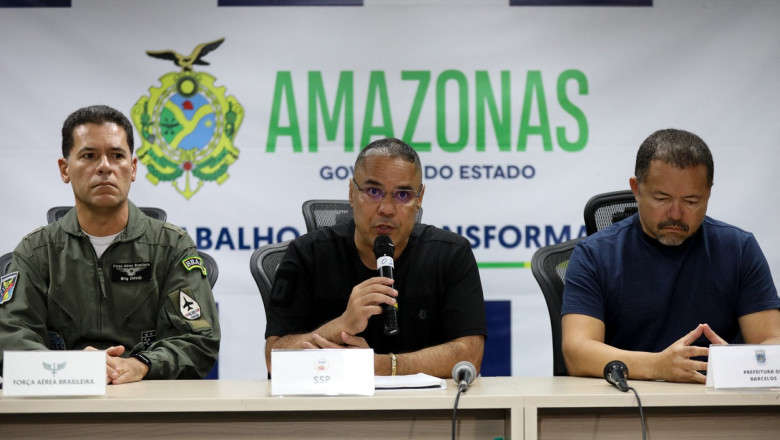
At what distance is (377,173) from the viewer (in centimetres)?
234

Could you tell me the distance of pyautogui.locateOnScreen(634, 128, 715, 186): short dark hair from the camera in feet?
7.28

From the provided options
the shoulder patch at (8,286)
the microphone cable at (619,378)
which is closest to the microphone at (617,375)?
the microphone cable at (619,378)

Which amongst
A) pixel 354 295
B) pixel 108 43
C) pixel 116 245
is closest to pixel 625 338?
pixel 354 295

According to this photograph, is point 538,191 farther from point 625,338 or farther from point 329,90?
point 625,338

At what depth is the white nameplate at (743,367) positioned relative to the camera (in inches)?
68.4

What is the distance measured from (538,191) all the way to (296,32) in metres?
1.36

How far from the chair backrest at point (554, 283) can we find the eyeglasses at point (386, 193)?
18.8 inches

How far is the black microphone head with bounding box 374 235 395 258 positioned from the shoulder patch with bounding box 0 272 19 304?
107 centimetres

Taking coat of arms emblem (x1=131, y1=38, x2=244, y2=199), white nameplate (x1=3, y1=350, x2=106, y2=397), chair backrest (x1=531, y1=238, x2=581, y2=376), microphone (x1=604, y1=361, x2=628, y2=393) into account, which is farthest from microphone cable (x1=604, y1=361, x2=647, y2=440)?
coat of arms emblem (x1=131, y1=38, x2=244, y2=199)

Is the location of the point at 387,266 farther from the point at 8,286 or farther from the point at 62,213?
the point at 62,213

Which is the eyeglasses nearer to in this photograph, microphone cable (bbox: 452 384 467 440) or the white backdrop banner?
microphone cable (bbox: 452 384 467 440)

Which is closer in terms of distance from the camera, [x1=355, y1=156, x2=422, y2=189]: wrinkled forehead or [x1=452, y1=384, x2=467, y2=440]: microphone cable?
[x1=452, y1=384, x2=467, y2=440]: microphone cable

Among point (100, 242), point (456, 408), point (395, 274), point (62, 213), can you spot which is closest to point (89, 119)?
point (100, 242)

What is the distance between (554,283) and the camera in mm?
2535
